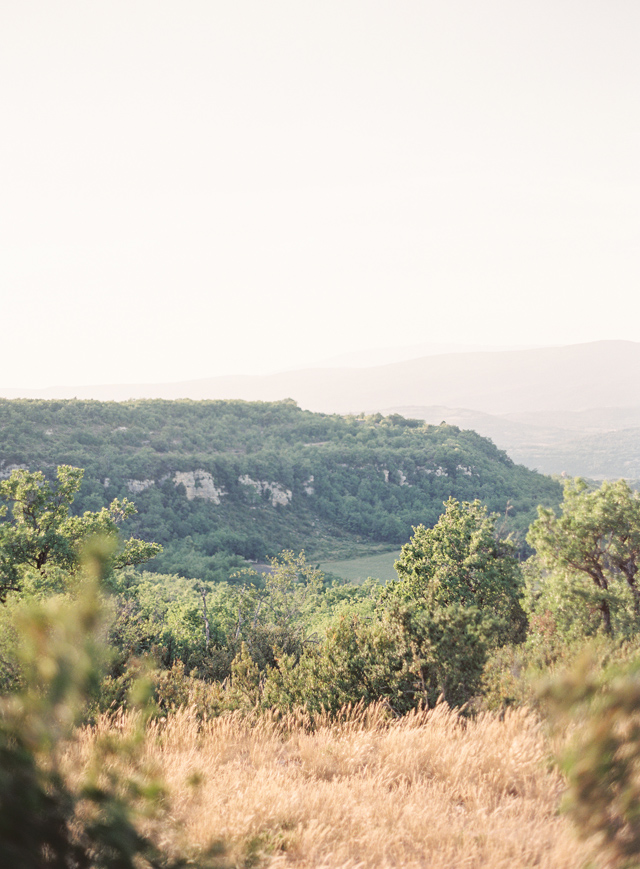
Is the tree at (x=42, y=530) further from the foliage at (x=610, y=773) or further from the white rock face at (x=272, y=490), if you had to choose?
the white rock face at (x=272, y=490)

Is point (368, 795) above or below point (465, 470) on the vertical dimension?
above

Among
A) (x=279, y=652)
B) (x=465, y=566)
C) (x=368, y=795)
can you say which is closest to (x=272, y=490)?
(x=465, y=566)

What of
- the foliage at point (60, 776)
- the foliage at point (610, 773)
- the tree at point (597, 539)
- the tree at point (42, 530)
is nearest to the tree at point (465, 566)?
the tree at point (597, 539)

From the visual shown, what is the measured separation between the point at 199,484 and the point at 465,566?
83.0 metres

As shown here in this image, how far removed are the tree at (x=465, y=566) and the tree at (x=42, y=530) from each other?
1003cm

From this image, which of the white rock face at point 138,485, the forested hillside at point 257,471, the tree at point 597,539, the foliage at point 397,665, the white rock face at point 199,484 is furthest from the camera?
the white rock face at point 199,484

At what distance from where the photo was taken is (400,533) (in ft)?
366

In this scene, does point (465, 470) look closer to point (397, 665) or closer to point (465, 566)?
point (465, 566)

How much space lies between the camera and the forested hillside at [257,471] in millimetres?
84938

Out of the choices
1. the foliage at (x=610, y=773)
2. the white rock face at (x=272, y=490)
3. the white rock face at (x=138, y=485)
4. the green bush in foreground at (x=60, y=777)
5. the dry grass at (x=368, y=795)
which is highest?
the green bush in foreground at (x=60, y=777)

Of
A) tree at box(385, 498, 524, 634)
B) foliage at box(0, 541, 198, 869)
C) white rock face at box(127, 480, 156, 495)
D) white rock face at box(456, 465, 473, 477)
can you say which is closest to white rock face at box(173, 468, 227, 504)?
white rock face at box(127, 480, 156, 495)

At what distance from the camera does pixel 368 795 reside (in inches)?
184

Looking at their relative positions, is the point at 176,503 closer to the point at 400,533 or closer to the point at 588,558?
the point at 400,533

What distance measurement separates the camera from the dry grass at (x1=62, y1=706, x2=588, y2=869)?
142 inches
